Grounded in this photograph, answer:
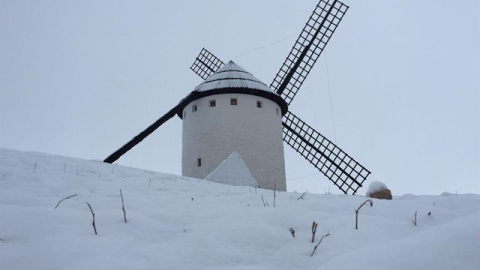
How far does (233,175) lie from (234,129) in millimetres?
4159

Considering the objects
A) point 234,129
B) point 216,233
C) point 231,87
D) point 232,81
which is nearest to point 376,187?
point 216,233

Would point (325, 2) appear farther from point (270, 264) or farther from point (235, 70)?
point (270, 264)

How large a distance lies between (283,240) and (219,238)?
0.49m

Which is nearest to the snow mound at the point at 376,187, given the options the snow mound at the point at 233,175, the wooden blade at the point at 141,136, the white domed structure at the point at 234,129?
the snow mound at the point at 233,175

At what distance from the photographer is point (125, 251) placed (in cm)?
252

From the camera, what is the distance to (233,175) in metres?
9.46

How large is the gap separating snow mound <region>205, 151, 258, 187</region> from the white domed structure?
3.30 m

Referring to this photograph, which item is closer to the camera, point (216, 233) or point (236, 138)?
point (216, 233)

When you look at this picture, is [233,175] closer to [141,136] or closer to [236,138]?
[236,138]

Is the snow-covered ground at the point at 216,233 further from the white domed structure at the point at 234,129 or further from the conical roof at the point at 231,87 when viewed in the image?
the conical roof at the point at 231,87

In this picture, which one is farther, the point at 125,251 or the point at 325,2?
the point at 325,2

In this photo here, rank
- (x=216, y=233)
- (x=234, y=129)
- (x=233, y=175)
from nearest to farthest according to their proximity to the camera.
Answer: (x=216, y=233) → (x=233, y=175) → (x=234, y=129)

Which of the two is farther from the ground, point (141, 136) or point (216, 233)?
point (141, 136)

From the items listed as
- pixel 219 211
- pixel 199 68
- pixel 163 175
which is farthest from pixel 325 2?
pixel 219 211
